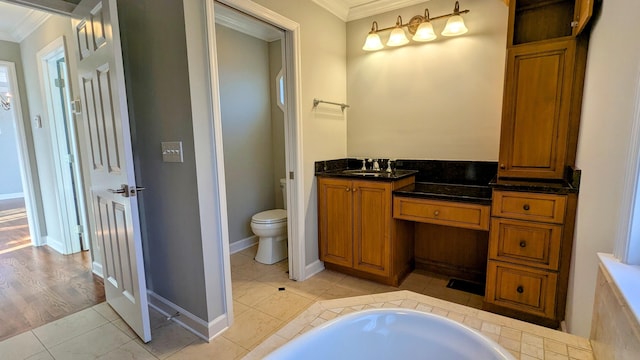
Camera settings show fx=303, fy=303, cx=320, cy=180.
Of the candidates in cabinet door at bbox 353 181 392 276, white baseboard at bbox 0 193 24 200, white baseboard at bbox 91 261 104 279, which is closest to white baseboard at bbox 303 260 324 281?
cabinet door at bbox 353 181 392 276

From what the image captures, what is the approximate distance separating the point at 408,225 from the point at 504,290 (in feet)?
2.84

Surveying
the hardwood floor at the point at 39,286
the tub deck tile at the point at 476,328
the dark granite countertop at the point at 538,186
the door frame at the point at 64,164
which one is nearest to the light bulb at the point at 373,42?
the dark granite countertop at the point at 538,186

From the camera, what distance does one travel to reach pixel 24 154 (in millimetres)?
3299

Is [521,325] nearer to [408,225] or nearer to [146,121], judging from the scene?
[408,225]

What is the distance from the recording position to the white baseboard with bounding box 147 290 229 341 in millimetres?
1822

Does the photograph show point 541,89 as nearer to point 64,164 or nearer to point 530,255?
point 530,255

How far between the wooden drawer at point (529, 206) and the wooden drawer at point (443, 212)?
0.40 feet

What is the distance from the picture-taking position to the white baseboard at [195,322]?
5.98 feet

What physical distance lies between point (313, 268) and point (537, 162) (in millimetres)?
1846

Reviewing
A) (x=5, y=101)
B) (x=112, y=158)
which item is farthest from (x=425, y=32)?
(x=5, y=101)

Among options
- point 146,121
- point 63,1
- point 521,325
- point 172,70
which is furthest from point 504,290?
point 63,1

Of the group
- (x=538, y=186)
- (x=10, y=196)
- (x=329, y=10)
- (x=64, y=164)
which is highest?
(x=329, y=10)

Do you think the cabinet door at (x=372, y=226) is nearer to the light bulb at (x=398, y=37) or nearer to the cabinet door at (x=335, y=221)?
the cabinet door at (x=335, y=221)

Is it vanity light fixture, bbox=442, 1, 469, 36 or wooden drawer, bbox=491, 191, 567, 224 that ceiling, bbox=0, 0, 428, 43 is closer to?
vanity light fixture, bbox=442, 1, 469, 36
